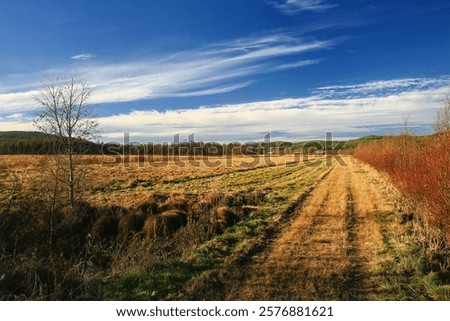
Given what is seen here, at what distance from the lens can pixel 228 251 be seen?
412 inches

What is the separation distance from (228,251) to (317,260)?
2.35m

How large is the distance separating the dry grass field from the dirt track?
0.03m

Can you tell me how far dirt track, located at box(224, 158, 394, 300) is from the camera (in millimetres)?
7438

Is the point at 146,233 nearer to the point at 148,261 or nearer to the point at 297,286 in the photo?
the point at 148,261

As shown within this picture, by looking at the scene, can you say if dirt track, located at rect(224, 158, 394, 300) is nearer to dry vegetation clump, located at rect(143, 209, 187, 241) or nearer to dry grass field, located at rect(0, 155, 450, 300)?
dry grass field, located at rect(0, 155, 450, 300)

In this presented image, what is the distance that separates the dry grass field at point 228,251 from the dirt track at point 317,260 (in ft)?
0.11

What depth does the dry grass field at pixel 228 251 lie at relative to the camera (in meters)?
7.51

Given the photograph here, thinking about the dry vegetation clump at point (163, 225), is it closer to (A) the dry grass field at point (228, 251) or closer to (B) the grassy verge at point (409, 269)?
(A) the dry grass field at point (228, 251)

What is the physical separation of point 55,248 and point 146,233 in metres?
3.43

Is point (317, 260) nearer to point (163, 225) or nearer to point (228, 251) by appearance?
point (228, 251)

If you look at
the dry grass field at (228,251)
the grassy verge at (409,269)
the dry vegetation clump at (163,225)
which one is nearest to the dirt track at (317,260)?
the dry grass field at (228,251)

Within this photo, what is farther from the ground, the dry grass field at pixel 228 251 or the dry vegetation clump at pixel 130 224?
the dry grass field at pixel 228 251

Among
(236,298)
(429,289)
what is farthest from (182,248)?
(429,289)
